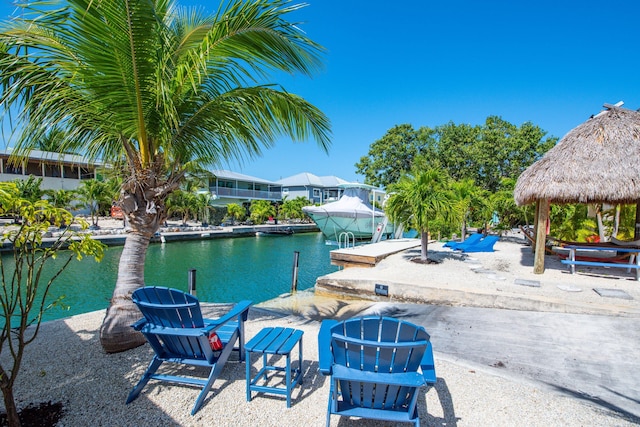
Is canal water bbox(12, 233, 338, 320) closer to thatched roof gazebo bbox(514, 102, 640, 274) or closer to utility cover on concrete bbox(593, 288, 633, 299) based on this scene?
thatched roof gazebo bbox(514, 102, 640, 274)

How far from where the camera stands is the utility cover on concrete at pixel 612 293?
6.05m

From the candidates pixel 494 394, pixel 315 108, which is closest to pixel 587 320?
pixel 494 394

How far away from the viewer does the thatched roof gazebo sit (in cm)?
767

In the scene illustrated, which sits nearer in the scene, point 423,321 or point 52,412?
point 52,412

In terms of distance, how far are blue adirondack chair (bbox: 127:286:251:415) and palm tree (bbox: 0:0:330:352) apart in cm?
103

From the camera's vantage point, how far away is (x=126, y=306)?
3.88m

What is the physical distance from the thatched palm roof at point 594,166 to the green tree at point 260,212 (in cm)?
3084

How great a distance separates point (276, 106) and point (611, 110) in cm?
994

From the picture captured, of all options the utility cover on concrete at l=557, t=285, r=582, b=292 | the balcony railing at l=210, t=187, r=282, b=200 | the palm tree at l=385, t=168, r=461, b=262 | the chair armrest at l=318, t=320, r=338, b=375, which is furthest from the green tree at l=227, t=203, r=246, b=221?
the chair armrest at l=318, t=320, r=338, b=375

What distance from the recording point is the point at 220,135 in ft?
15.0

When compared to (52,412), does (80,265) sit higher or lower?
lower

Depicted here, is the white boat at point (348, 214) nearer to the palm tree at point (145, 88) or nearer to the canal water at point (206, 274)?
the canal water at point (206, 274)

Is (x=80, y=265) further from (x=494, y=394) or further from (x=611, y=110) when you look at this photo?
(x=611, y=110)

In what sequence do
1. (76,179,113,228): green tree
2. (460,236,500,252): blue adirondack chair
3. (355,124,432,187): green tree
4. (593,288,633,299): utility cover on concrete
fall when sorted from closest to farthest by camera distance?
(593,288,633,299): utility cover on concrete, (460,236,500,252): blue adirondack chair, (76,179,113,228): green tree, (355,124,432,187): green tree
